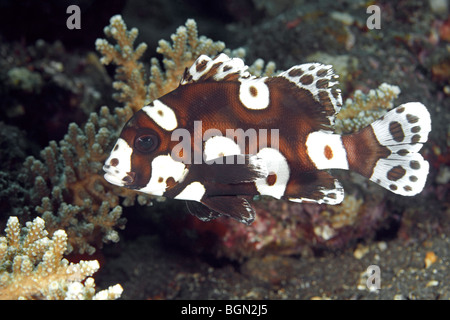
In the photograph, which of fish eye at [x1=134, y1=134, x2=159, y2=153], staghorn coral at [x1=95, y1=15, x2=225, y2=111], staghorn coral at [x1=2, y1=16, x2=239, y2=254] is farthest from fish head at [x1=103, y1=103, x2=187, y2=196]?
staghorn coral at [x1=95, y1=15, x2=225, y2=111]

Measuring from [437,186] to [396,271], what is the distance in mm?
1647

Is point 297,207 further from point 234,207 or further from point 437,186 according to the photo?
point 437,186

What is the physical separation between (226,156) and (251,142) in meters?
0.19

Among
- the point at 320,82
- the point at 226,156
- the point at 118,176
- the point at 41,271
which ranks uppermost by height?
the point at 320,82

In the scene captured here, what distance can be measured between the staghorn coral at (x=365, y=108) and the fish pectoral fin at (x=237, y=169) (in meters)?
1.64

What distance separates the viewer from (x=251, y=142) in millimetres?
2402

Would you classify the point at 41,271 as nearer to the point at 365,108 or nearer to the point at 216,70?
the point at 216,70

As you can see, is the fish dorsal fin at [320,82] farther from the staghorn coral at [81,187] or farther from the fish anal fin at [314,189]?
the staghorn coral at [81,187]

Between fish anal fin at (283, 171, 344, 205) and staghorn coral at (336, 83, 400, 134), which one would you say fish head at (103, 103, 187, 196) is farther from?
staghorn coral at (336, 83, 400, 134)

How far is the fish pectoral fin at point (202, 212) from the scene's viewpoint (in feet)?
8.64

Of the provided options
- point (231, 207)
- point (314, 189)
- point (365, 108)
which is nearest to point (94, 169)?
point (231, 207)

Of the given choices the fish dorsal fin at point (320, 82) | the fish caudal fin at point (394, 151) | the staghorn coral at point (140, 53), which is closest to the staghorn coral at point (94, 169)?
the staghorn coral at point (140, 53)

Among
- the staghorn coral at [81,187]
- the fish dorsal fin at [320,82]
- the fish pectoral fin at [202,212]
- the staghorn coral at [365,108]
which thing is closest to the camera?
the fish dorsal fin at [320,82]
